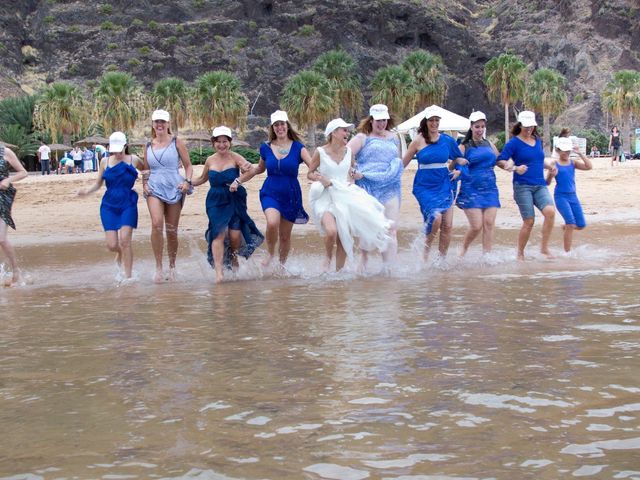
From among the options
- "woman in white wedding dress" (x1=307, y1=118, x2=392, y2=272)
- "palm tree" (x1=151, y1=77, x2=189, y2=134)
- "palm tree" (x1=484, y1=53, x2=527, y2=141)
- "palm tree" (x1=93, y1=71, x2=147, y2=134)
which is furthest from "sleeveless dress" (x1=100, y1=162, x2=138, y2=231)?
"palm tree" (x1=484, y1=53, x2=527, y2=141)

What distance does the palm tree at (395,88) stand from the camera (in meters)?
62.8

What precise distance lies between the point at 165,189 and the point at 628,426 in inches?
277

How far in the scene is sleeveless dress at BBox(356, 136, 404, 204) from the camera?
32.1 ft

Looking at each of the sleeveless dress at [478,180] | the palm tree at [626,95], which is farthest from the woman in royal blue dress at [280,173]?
the palm tree at [626,95]

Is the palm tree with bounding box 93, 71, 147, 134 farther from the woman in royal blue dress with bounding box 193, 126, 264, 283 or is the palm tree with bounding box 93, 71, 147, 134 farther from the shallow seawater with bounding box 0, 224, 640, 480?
the shallow seawater with bounding box 0, 224, 640, 480

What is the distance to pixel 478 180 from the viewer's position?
34.1ft

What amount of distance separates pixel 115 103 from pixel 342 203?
167 feet

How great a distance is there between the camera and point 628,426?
3537 millimetres

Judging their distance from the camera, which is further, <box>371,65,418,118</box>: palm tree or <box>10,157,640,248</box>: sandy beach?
<box>371,65,418,118</box>: palm tree

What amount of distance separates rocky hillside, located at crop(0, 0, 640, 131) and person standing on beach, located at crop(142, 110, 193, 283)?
79084mm

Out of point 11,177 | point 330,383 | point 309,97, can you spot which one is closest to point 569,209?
point 11,177

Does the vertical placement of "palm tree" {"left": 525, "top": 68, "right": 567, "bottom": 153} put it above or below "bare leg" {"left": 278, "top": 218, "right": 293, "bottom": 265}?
above

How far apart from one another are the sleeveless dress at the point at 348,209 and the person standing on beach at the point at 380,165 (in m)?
0.18

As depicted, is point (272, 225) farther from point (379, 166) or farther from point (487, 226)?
point (487, 226)
